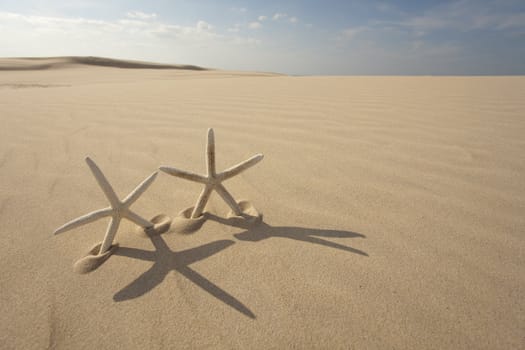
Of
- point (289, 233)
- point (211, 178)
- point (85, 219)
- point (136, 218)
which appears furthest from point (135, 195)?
point (289, 233)

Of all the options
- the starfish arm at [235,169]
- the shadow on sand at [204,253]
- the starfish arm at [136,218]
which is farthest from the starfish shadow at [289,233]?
the starfish arm at [136,218]

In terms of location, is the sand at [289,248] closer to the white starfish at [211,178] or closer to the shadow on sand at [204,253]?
the shadow on sand at [204,253]

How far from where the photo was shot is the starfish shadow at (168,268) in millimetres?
1018

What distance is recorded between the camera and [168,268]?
44.5 inches

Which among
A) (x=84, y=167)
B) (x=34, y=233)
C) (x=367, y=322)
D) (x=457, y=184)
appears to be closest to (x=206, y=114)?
(x=84, y=167)

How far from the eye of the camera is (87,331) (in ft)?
3.01

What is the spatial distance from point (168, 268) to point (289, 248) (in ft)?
1.74

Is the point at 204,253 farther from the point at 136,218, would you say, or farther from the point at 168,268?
the point at 136,218

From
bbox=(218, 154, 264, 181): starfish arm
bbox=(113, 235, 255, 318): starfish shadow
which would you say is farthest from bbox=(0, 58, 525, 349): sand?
bbox=(218, 154, 264, 181): starfish arm

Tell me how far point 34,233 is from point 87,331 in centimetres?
76

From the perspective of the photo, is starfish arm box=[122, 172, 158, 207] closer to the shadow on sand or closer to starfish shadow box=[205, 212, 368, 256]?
the shadow on sand

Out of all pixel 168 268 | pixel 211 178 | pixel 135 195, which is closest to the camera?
pixel 168 268

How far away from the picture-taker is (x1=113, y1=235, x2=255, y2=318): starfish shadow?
1.02 metres

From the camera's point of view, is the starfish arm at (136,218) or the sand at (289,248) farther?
the starfish arm at (136,218)
